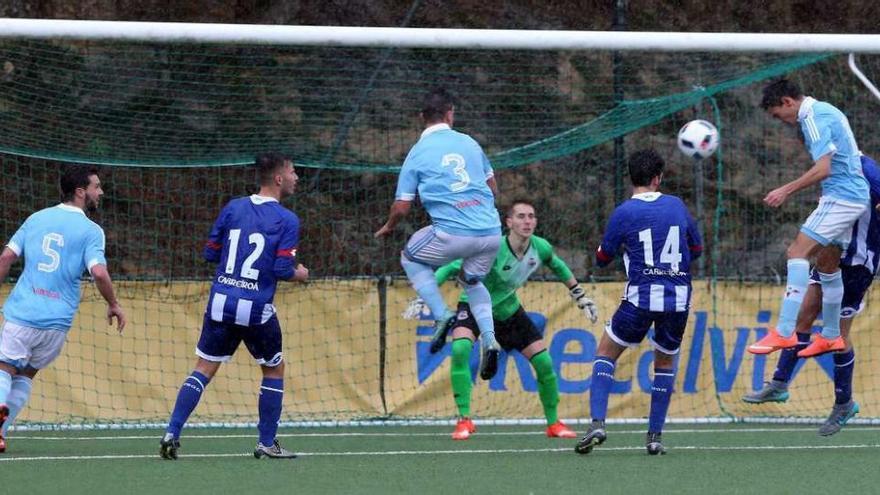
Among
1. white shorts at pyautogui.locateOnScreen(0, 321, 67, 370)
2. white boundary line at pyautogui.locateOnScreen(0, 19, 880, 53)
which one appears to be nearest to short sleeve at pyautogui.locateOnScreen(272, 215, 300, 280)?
white boundary line at pyautogui.locateOnScreen(0, 19, 880, 53)

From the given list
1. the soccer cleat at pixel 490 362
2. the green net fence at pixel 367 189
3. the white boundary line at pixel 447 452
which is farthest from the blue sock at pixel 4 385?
the soccer cleat at pixel 490 362

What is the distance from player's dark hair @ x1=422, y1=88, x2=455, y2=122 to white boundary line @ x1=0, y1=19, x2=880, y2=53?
1.42 ft

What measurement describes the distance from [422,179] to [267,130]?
21.0 ft

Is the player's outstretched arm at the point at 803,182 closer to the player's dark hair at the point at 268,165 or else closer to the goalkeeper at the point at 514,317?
the goalkeeper at the point at 514,317

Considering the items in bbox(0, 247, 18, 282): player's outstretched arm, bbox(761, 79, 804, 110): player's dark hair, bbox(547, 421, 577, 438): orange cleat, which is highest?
bbox(761, 79, 804, 110): player's dark hair

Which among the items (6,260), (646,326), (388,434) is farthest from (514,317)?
(6,260)

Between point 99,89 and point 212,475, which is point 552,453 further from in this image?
point 99,89

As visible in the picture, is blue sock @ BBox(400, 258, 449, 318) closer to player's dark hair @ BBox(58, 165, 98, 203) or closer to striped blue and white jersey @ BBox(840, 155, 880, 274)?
player's dark hair @ BBox(58, 165, 98, 203)

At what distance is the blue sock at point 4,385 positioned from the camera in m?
9.80

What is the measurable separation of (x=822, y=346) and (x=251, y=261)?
13.6 ft

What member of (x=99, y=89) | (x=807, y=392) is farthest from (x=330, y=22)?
(x=807, y=392)

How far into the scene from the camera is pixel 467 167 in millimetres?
10000

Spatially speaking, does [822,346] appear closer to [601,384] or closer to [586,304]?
[601,384]

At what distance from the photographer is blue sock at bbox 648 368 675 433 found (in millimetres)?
9547
